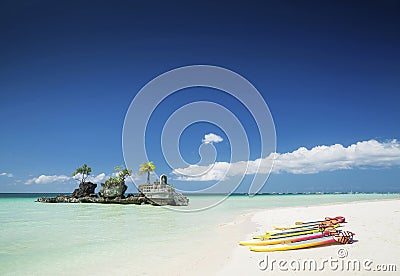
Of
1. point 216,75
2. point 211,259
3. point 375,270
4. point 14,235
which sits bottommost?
point 14,235

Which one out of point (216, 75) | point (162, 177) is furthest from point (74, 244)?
point (162, 177)

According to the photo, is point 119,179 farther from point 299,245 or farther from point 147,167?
point 299,245

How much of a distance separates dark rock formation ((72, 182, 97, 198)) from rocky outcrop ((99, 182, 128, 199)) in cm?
1132

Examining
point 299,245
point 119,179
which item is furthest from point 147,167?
point 299,245

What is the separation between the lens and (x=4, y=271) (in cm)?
941

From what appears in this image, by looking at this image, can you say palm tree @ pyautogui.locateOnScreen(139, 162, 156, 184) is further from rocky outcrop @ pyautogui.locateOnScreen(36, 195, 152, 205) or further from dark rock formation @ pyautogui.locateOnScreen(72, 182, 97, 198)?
dark rock formation @ pyautogui.locateOnScreen(72, 182, 97, 198)

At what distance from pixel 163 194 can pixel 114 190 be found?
17800 millimetres

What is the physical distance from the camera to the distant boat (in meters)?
46.4

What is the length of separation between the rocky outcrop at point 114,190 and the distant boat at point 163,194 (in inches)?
453

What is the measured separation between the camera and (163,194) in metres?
46.9

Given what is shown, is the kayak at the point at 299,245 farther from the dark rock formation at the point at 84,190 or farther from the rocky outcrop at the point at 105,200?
the dark rock formation at the point at 84,190

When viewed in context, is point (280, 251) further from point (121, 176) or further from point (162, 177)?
point (121, 176)

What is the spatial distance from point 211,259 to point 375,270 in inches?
194

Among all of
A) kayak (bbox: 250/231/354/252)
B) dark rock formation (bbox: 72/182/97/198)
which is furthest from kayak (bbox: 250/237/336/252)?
dark rock formation (bbox: 72/182/97/198)
